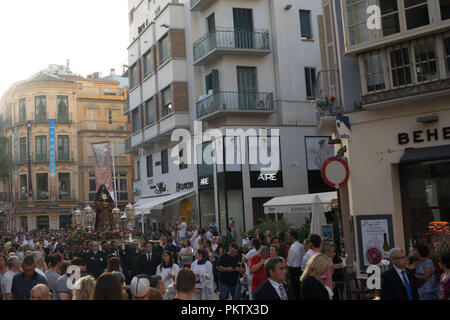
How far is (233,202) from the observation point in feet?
94.1

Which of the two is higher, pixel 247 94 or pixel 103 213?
pixel 247 94

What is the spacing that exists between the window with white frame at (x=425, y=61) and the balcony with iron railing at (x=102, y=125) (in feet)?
171

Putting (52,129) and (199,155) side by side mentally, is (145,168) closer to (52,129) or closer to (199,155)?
(199,155)

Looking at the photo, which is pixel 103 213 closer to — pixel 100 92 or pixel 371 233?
pixel 371 233

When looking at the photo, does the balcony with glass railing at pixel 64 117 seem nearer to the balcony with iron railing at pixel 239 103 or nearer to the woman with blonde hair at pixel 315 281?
the balcony with iron railing at pixel 239 103

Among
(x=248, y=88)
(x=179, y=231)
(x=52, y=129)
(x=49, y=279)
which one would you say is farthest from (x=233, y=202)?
(x=52, y=129)

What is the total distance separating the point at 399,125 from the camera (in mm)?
15242

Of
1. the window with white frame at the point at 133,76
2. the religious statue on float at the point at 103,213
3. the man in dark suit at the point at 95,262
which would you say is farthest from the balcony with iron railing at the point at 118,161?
the man in dark suit at the point at 95,262

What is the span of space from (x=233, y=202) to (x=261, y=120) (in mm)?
4501

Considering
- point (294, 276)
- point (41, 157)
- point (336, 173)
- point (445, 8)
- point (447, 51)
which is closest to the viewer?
point (336, 173)

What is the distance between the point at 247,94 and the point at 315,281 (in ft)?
76.0

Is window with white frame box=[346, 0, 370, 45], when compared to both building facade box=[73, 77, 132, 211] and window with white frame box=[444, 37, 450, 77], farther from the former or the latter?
building facade box=[73, 77, 132, 211]

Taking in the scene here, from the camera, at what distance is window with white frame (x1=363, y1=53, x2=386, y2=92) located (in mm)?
15501

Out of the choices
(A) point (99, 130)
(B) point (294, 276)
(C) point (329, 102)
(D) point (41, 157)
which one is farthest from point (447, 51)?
(D) point (41, 157)
